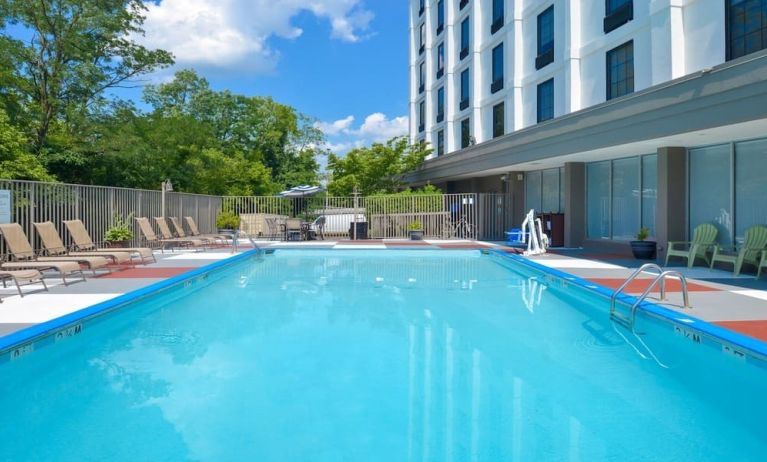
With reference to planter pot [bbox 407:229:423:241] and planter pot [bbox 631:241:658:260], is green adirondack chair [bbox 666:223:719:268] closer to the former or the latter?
planter pot [bbox 631:241:658:260]

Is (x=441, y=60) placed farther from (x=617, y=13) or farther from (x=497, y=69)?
(x=617, y=13)

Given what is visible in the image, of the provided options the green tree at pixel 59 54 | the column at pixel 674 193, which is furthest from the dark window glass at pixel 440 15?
the column at pixel 674 193

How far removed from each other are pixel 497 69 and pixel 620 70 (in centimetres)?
868

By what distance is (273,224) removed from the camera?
2116 centimetres

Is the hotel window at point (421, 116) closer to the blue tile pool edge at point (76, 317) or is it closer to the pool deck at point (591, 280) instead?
the pool deck at point (591, 280)

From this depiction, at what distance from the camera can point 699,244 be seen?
11383 millimetres

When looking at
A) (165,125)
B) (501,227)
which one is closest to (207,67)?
(165,125)

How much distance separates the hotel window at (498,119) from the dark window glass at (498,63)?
1193 millimetres

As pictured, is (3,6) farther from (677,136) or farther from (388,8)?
(388,8)

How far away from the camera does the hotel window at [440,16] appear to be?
106 feet

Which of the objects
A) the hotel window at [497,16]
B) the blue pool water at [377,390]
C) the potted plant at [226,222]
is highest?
the hotel window at [497,16]

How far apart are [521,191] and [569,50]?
5178mm

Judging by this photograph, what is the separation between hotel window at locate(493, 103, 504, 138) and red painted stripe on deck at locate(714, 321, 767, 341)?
62.2ft

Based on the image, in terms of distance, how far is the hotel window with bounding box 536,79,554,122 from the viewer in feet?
66.5
